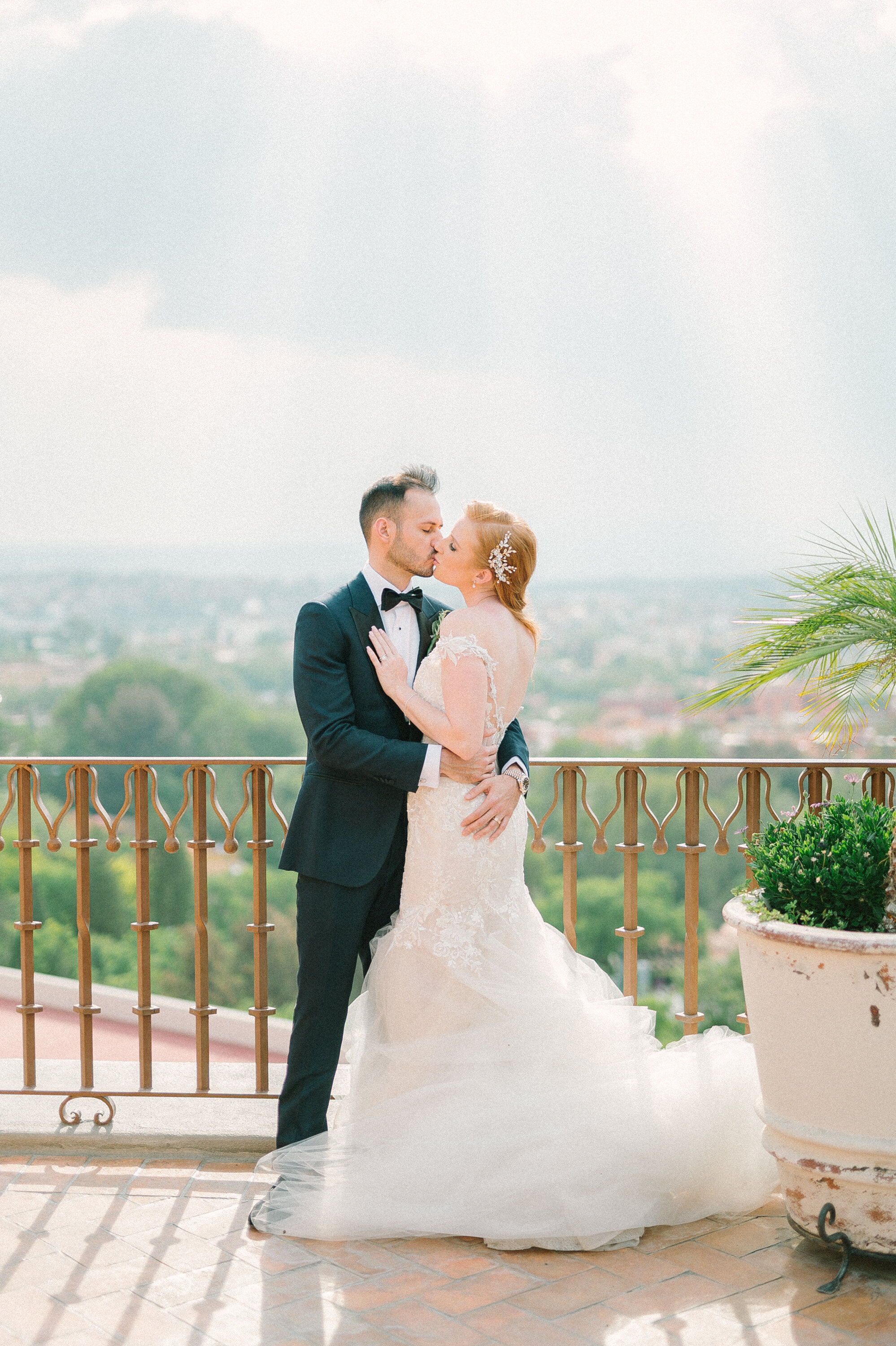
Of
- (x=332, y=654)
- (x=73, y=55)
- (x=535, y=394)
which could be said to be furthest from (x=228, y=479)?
(x=332, y=654)

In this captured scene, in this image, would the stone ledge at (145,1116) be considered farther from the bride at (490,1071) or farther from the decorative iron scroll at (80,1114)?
the bride at (490,1071)

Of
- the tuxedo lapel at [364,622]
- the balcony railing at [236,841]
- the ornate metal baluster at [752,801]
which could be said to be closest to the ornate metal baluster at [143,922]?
the balcony railing at [236,841]

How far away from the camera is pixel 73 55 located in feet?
207

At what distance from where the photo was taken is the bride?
2754 mm

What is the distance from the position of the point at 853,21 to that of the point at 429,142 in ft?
75.1

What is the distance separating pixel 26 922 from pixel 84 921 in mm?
157

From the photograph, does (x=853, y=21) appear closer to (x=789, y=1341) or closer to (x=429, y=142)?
(x=429, y=142)

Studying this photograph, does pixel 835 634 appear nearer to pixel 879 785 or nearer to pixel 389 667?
pixel 879 785

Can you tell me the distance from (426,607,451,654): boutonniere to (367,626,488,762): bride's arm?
13cm

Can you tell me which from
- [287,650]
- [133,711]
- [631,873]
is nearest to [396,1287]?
[631,873]

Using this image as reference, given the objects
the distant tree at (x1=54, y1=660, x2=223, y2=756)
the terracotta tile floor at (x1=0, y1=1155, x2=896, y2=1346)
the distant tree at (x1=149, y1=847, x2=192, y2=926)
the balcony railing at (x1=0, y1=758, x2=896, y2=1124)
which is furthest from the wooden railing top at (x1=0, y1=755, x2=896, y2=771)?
the distant tree at (x1=54, y1=660, x2=223, y2=756)

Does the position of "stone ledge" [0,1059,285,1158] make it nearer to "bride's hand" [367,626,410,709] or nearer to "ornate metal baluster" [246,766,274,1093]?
"ornate metal baluster" [246,766,274,1093]

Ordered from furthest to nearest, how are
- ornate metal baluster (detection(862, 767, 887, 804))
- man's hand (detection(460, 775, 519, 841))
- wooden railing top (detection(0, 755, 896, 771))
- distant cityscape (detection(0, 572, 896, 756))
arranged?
distant cityscape (detection(0, 572, 896, 756)) < ornate metal baluster (detection(862, 767, 887, 804)) < wooden railing top (detection(0, 755, 896, 771)) < man's hand (detection(460, 775, 519, 841))

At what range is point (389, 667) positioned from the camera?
2.95 metres
